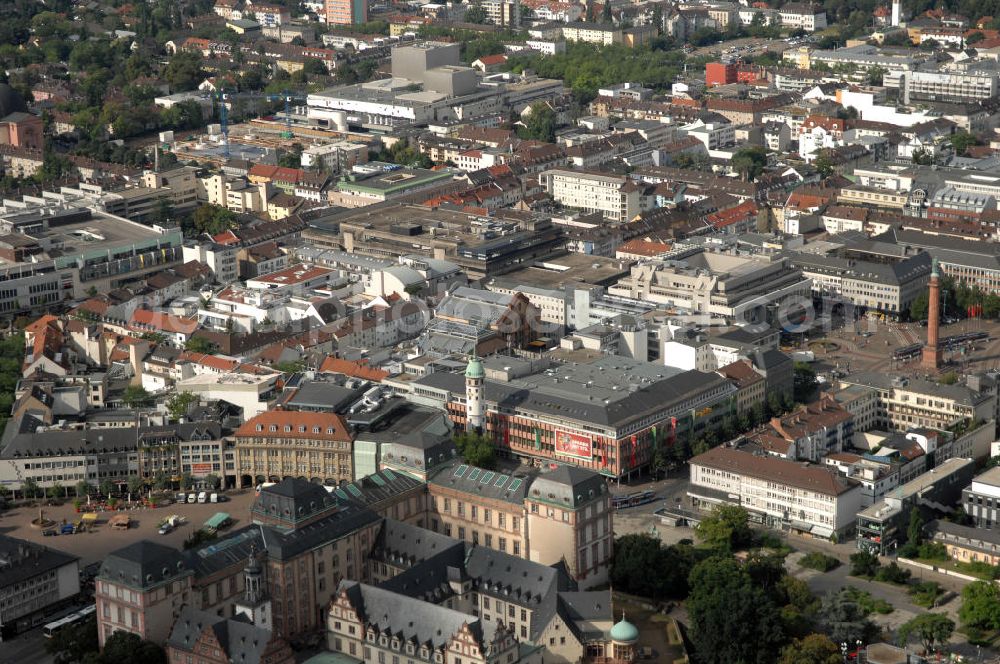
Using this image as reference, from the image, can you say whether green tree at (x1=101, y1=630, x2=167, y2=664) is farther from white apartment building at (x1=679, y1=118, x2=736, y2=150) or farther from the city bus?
white apartment building at (x1=679, y1=118, x2=736, y2=150)

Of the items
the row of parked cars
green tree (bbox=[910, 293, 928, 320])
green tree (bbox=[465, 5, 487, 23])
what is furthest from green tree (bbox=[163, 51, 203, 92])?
the row of parked cars

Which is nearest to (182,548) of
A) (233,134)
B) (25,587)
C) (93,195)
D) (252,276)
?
(25,587)

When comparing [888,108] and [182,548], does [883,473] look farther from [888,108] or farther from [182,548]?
[888,108]

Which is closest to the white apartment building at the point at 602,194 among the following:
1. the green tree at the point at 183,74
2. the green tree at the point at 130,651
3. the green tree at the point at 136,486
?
the green tree at the point at 136,486

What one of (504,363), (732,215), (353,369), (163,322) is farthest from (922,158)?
(163,322)

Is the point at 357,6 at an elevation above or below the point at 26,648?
above

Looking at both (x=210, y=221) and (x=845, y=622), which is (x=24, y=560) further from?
(x=210, y=221)
